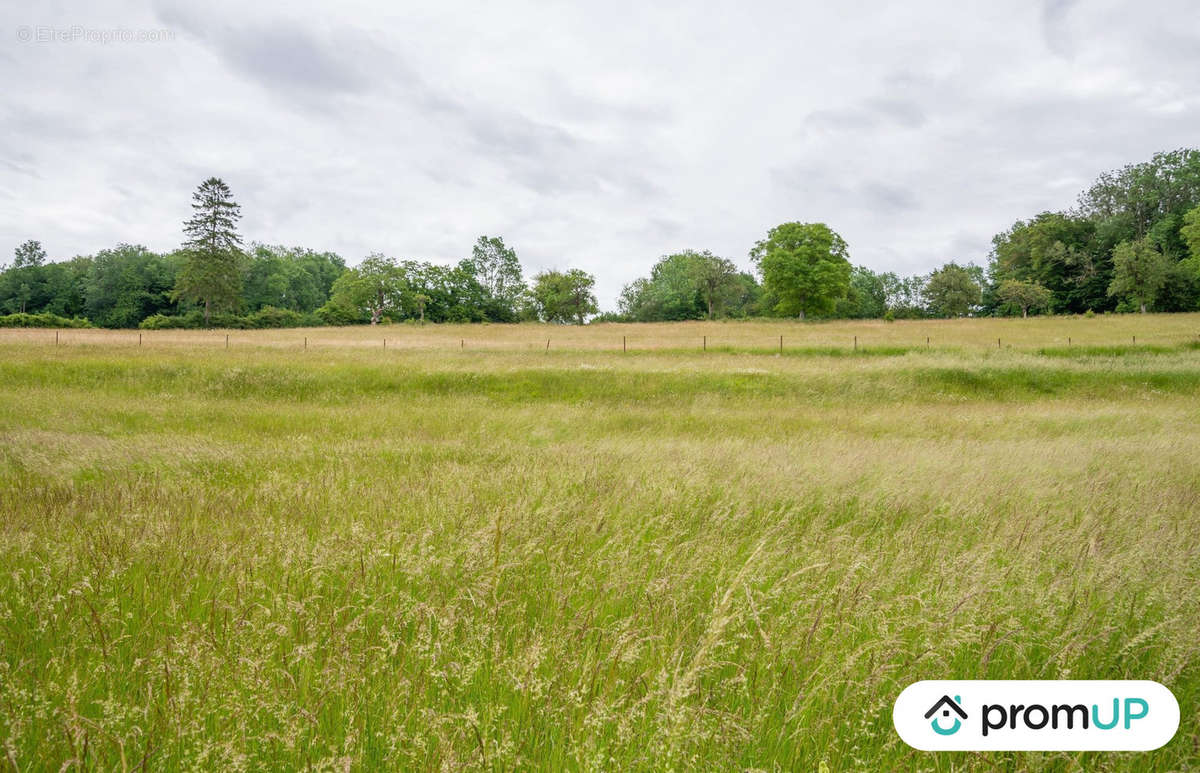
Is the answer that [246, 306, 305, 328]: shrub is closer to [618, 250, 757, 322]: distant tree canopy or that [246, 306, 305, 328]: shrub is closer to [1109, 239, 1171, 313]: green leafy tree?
[618, 250, 757, 322]: distant tree canopy

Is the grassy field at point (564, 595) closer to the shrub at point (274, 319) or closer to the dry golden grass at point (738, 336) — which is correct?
the dry golden grass at point (738, 336)

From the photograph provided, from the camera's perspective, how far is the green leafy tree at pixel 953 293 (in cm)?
8850

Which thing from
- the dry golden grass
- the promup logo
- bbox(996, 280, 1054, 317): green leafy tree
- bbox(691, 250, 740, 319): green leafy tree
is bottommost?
the promup logo

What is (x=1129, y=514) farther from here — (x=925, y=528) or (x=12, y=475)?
(x=12, y=475)

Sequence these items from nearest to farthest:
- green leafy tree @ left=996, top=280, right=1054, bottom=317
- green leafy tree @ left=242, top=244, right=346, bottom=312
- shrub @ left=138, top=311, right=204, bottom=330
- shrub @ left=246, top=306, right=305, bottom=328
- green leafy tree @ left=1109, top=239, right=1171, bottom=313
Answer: green leafy tree @ left=1109, top=239, right=1171, bottom=313 < shrub @ left=138, top=311, right=204, bottom=330 < shrub @ left=246, top=306, right=305, bottom=328 < green leafy tree @ left=996, top=280, right=1054, bottom=317 < green leafy tree @ left=242, top=244, right=346, bottom=312

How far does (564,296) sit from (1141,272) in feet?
243

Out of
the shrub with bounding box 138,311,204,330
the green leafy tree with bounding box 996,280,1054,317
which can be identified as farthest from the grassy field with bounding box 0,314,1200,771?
the green leafy tree with bounding box 996,280,1054,317

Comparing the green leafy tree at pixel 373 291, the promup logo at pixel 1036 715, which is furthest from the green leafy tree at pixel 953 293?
the promup logo at pixel 1036 715

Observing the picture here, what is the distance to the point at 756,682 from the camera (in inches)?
112

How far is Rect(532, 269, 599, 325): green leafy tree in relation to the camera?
8931cm

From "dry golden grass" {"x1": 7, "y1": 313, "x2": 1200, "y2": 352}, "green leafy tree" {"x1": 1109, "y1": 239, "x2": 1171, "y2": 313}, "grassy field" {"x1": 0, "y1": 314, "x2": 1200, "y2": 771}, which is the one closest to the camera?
"grassy field" {"x1": 0, "y1": 314, "x2": 1200, "y2": 771}

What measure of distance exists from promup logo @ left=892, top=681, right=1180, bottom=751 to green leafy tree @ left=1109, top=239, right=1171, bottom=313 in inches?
3492

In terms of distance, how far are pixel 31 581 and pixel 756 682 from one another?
446 centimetres

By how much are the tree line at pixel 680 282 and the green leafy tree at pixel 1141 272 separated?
16 centimetres
